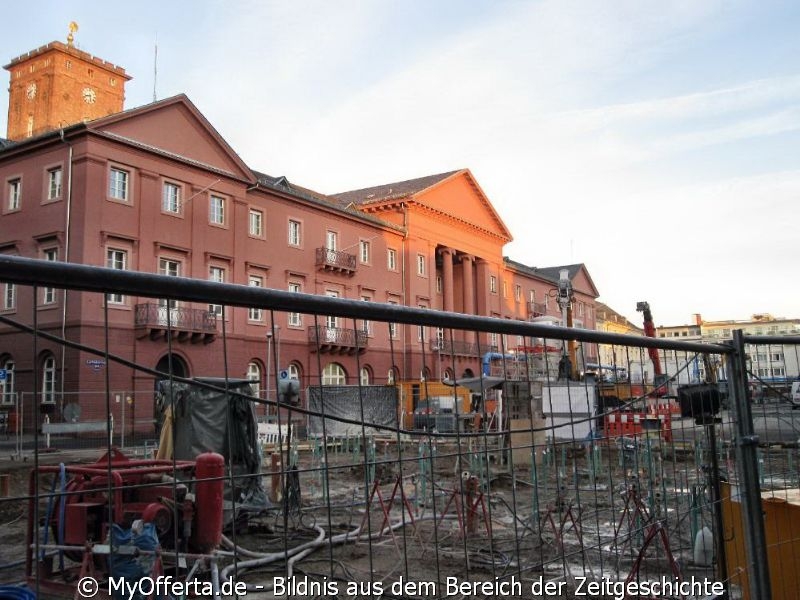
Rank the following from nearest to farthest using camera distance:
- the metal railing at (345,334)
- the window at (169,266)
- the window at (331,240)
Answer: the metal railing at (345,334)
the window at (169,266)
the window at (331,240)

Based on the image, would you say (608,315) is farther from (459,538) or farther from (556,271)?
(459,538)

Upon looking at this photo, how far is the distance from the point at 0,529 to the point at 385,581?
5977 mm

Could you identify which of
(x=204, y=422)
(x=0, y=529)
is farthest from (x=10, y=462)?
(x=204, y=422)

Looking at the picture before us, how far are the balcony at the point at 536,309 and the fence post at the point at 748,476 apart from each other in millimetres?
58476

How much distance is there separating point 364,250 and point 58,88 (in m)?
28.3

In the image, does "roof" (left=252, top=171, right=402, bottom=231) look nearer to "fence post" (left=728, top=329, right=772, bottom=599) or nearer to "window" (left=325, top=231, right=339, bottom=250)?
"window" (left=325, top=231, right=339, bottom=250)

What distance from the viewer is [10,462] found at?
15.2m

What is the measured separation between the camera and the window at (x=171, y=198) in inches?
1205

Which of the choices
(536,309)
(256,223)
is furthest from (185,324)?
(536,309)

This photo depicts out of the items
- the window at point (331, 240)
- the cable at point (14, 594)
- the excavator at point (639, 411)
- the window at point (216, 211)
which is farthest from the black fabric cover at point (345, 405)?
the window at point (331, 240)

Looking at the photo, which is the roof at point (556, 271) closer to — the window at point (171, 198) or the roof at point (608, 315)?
the roof at point (608, 315)

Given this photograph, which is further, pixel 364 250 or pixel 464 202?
pixel 464 202

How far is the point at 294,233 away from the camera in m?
38.2

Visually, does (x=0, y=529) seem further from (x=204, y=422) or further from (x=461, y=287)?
(x=461, y=287)
